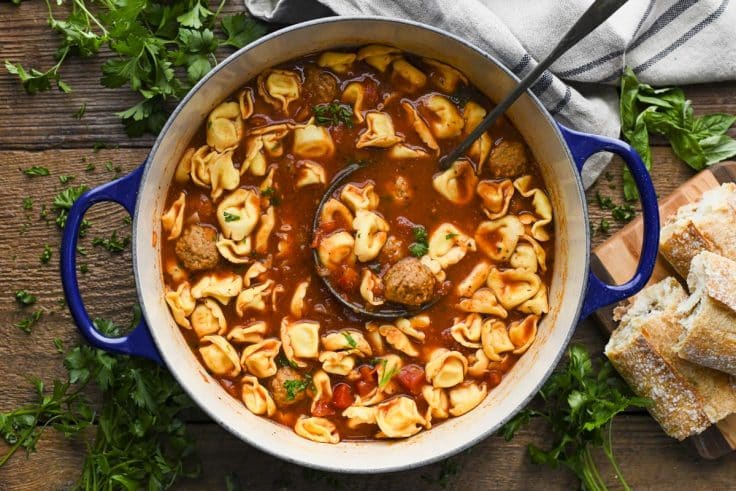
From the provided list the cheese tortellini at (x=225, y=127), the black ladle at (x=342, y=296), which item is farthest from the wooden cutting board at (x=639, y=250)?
the cheese tortellini at (x=225, y=127)

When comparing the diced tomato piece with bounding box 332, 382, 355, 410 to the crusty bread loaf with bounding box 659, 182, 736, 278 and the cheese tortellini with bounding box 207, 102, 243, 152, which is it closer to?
the cheese tortellini with bounding box 207, 102, 243, 152

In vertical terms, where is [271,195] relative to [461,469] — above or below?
above

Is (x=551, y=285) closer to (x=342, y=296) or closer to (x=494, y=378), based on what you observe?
(x=494, y=378)

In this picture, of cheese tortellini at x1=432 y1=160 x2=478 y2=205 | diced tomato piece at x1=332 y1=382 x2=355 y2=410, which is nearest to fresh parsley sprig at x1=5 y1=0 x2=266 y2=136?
cheese tortellini at x1=432 y1=160 x2=478 y2=205

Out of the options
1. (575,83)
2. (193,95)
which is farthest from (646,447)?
(193,95)

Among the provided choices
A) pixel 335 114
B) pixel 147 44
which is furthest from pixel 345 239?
pixel 147 44
